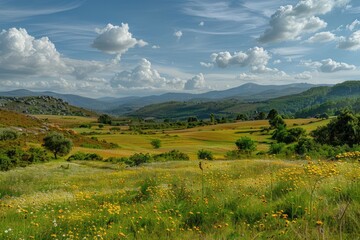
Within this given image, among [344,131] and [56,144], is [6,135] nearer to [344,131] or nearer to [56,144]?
[56,144]

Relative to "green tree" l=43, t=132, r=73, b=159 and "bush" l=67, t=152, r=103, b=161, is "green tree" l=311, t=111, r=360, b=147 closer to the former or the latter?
"bush" l=67, t=152, r=103, b=161

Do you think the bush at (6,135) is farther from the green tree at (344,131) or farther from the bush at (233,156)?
the green tree at (344,131)

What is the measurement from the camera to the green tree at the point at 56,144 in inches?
1962

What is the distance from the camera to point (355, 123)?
66.1 m

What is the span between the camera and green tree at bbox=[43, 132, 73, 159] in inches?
1962

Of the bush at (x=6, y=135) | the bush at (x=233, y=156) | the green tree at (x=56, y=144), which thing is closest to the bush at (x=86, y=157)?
the green tree at (x=56, y=144)

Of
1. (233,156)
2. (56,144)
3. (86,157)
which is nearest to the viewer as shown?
(56,144)

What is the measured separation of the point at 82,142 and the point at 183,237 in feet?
261

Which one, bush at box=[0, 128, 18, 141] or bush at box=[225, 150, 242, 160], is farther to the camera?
bush at box=[0, 128, 18, 141]

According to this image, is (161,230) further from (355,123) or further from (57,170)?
(355,123)

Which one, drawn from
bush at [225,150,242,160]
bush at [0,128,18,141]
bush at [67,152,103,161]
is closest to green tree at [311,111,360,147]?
bush at [225,150,242,160]

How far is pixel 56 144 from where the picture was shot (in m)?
49.9

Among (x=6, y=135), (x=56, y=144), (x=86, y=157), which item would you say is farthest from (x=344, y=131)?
(x=6, y=135)

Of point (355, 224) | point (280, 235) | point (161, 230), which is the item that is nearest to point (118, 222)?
point (161, 230)
